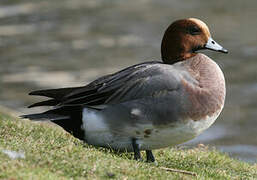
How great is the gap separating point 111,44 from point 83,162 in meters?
13.4

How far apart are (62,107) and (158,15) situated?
14745 mm

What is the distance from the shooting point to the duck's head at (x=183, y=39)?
594cm

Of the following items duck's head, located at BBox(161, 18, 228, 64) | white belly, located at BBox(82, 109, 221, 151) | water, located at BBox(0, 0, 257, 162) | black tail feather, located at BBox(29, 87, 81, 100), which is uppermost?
duck's head, located at BBox(161, 18, 228, 64)

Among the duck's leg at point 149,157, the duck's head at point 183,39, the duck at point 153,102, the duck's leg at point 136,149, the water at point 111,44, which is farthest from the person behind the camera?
the water at point 111,44

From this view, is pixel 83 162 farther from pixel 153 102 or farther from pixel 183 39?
pixel 183 39

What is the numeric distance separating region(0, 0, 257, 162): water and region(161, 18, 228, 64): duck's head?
3901mm

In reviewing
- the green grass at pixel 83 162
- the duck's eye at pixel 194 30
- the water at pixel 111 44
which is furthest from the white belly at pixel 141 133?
the water at pixel 111 44

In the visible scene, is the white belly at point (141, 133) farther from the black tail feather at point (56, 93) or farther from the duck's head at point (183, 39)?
the duck's head at point (183, 39)

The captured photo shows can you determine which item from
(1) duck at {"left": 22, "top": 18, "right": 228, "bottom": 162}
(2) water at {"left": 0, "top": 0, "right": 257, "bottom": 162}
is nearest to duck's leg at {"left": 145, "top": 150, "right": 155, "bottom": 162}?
(1) duck at {"left": 22, "top": 18, "right": 228, "bottom": 162}

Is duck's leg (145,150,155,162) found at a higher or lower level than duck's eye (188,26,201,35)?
lower

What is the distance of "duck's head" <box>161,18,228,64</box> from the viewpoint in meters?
5.94

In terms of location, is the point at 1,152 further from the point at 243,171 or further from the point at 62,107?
the point at 243,171

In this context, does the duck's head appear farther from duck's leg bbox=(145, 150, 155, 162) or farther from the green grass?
the green grass

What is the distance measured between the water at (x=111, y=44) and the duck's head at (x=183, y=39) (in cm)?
390
